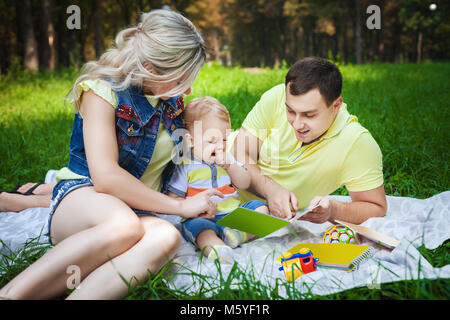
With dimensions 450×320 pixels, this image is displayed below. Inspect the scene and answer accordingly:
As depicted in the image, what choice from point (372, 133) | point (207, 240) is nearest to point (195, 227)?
point (207, 240)

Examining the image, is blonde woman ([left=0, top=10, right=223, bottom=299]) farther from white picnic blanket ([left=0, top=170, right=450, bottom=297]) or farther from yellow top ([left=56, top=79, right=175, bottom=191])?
white picnic blanket ([left=0, top=170, right=450, bottom=297])

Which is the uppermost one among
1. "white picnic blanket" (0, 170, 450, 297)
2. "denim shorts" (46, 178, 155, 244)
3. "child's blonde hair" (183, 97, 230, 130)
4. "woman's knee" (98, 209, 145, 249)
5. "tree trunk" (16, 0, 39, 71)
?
"tree trunk" (16, 0, 39, 71)

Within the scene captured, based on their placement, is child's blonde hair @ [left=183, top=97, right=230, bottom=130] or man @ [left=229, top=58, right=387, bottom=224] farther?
child's blonde hair @ [left=183, top=97, right=230, bottom=130]

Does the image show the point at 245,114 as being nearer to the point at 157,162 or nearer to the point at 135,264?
the point at 157,162

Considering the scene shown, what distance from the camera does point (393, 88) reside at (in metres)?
6.78

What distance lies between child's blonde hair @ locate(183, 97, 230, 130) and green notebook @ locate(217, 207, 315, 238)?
2.16ft

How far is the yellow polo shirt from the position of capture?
2320 millimetres

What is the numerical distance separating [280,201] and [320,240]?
326mm

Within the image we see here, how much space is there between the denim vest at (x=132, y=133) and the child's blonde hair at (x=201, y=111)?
0.21 m

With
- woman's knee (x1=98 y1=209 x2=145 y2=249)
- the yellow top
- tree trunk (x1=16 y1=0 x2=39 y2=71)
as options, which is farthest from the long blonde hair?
tree trunk (x1=16 y1=0 x2=39 y2=71)

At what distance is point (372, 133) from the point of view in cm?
399

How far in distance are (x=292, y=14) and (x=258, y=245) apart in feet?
74.4

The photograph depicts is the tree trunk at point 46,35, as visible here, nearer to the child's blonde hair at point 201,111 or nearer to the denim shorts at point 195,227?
the child's blonde hair at point 201,111

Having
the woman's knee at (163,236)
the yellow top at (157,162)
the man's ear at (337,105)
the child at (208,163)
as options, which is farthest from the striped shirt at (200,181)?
the man's ear at (337,105)
